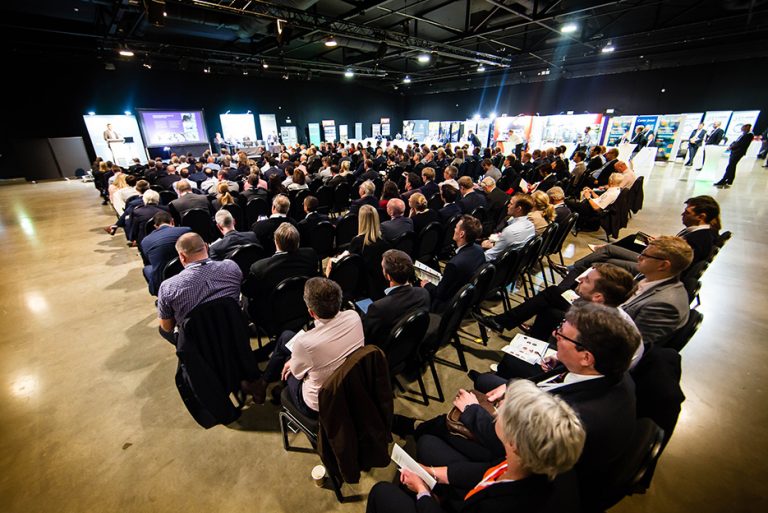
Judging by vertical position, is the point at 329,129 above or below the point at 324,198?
above

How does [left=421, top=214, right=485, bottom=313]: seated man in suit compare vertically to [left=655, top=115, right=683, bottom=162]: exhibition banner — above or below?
below

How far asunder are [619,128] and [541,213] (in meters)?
16.6

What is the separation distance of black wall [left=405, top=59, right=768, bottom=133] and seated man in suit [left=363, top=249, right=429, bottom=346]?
19364 millimetres

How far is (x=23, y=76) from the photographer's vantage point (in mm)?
12844

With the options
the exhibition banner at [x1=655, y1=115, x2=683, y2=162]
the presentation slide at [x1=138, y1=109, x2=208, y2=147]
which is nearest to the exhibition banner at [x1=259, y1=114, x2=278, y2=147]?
the presentation slide at [x1=138, y1=109, x2=208, y2=147]

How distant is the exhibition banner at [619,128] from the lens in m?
15.5

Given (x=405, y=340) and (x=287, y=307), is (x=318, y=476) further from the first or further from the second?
(x=287, y=307)

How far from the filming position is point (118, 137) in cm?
1452

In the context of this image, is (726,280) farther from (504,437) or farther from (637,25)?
(637,25)

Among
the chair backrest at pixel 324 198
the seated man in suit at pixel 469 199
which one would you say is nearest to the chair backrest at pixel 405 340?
the seated man in suit at pixel 469 199

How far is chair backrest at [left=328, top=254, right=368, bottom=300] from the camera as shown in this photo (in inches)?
120

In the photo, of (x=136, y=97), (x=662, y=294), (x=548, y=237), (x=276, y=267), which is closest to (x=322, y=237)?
(x=276, y=267)

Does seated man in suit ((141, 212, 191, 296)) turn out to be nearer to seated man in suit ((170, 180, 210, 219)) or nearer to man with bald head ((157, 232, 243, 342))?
man with bald head ((157, 232, 243, 342))

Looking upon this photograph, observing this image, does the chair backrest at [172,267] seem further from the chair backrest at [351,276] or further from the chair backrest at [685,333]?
the chair backrest at [685,333]
